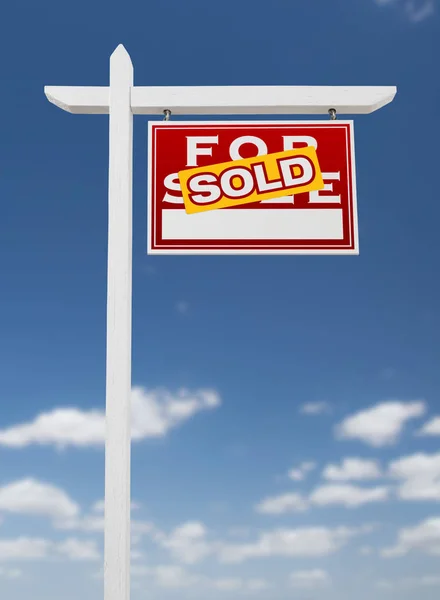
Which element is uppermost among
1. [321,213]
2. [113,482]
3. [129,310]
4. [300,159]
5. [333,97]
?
[333,97]

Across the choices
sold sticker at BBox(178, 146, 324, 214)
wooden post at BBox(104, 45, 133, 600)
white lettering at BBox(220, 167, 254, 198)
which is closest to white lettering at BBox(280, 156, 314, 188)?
sold sticker at BBox(178, 146, 324, 214)

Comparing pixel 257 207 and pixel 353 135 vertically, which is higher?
pixel 353 135

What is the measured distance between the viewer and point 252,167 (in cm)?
561

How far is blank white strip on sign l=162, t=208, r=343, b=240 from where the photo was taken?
5.52 meters

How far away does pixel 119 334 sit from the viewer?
5.16 metres

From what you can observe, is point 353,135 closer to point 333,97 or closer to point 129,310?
point 333,97

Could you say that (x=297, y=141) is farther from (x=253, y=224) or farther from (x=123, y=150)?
(x=123, y=150)

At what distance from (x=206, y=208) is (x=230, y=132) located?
0.55 m

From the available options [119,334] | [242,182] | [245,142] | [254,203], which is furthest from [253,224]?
[119,334]

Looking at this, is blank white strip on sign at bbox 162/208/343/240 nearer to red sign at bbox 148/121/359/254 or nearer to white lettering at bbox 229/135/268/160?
red sign at bbox 148/121/359/254

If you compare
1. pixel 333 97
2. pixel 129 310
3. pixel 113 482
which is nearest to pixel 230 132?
pixel 333 97

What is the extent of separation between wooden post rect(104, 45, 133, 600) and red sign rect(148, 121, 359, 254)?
220 millimetres

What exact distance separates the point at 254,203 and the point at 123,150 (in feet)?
3.01

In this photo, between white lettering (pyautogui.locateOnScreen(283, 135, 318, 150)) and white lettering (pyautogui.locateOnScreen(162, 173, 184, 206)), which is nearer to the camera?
white lettering (pyautogui.locateOnScreen(162, 173, 184, 206))
